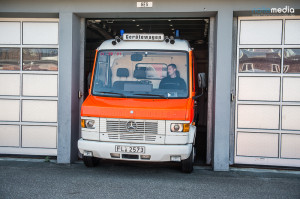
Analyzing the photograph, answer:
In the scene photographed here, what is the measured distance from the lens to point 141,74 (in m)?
7.31

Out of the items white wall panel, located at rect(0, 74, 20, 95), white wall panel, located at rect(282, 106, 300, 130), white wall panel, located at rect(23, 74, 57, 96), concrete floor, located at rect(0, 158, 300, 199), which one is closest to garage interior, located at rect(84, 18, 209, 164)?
white wall panel, located at rect(23, 74, 57, 96)

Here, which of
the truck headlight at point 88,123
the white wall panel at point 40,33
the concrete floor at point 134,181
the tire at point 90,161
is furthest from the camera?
the white wall panel at point 40,33

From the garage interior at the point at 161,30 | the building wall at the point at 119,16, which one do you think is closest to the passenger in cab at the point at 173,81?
the building wall at the point at 119,16

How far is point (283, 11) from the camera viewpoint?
7625mm

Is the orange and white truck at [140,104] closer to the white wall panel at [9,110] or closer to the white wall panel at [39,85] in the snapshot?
the white wall panel at [39,85]

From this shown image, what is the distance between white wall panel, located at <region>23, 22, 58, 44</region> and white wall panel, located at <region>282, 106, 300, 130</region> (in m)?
5.31

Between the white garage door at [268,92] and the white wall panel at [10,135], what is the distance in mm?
5026

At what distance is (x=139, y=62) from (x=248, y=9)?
99.2 inches

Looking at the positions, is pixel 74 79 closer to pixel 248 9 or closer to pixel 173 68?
pixel 173 68

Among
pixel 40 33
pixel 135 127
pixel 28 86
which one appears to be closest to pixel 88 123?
pixel 135 127

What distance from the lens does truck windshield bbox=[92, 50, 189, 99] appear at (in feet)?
23.3

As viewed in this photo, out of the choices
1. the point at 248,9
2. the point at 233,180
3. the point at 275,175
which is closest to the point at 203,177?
the point at 233,180

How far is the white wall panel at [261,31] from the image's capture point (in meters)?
7.92

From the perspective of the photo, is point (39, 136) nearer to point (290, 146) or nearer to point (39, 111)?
point (39, 111)
